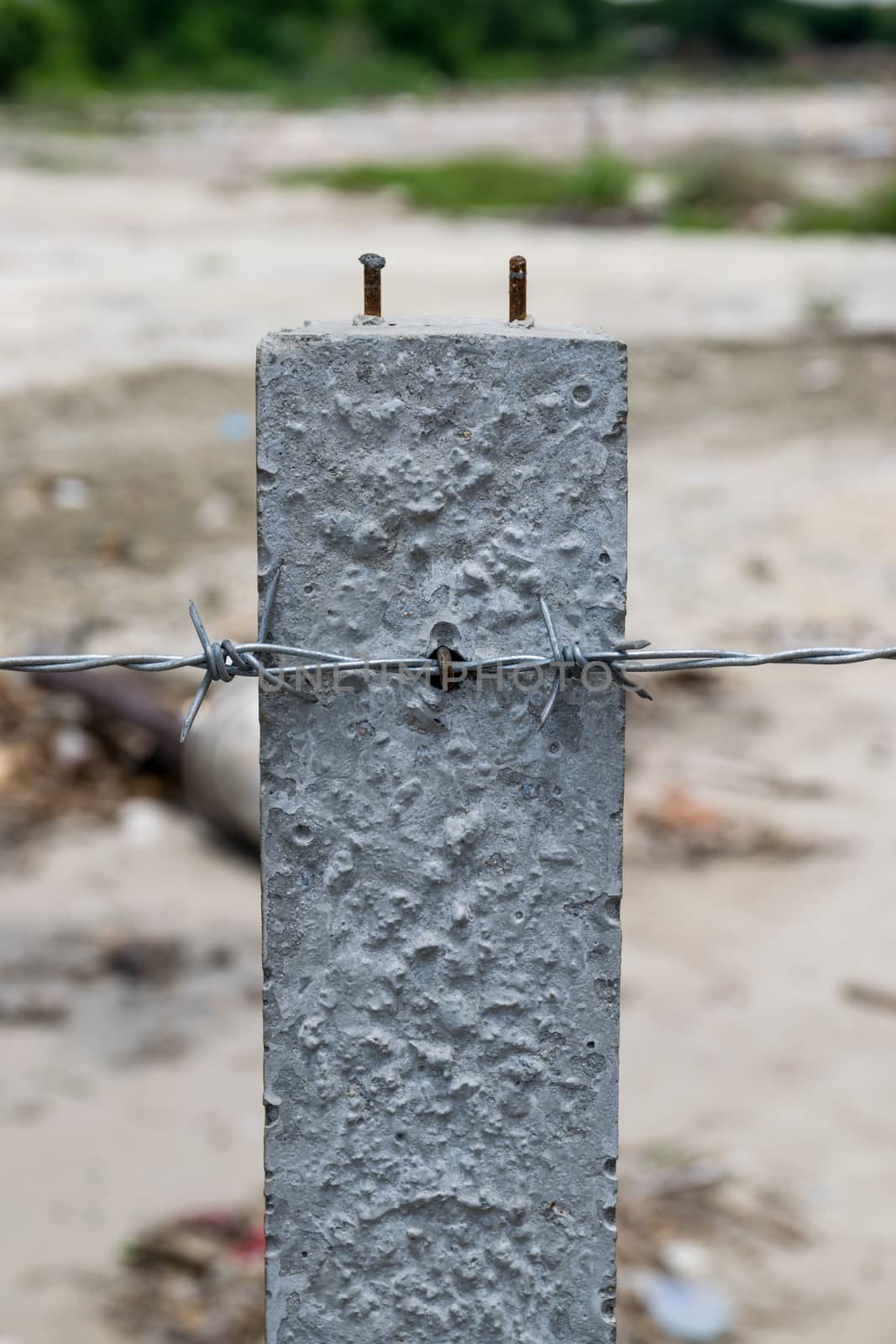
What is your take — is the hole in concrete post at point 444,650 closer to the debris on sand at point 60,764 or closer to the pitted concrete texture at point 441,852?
the pitted concrete texture at point 441,852

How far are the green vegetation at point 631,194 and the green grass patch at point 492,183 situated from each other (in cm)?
1

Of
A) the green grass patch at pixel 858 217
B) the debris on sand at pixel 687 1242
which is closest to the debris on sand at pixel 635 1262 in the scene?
the debris on sand at pixel 687 1242

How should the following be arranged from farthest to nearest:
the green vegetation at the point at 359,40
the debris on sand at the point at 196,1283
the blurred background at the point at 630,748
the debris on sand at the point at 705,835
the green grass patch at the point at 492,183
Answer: the green vegetation at the point at 359,40
the green grass patch at the point at 492,183
the debris on sand at the point at 705,835
the blurred background at the point at 630,748
the debris on sand at the point at 196,1283

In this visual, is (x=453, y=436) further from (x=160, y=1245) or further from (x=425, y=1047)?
(x=160, y=1245)

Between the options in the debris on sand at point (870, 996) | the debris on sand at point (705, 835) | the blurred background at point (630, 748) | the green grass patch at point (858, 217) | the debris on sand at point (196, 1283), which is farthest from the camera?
the green grass patch at point (858, 217)

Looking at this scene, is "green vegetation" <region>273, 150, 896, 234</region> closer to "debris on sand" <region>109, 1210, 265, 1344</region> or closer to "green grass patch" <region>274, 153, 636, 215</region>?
"green grass patch" <region>274, 153, 636, 215</region>

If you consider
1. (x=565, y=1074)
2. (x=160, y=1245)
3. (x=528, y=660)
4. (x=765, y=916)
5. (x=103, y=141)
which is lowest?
(x=160, y=1245)

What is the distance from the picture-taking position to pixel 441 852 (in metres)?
1.30

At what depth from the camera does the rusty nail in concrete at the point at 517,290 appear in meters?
1.27

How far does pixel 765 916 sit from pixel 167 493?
12.3 feet

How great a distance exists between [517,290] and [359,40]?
3804 centimetres

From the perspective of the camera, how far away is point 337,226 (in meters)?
14.0

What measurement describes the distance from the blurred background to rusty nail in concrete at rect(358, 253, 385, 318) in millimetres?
1850

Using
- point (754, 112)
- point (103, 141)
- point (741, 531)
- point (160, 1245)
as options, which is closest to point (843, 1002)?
point (160, 1245)
